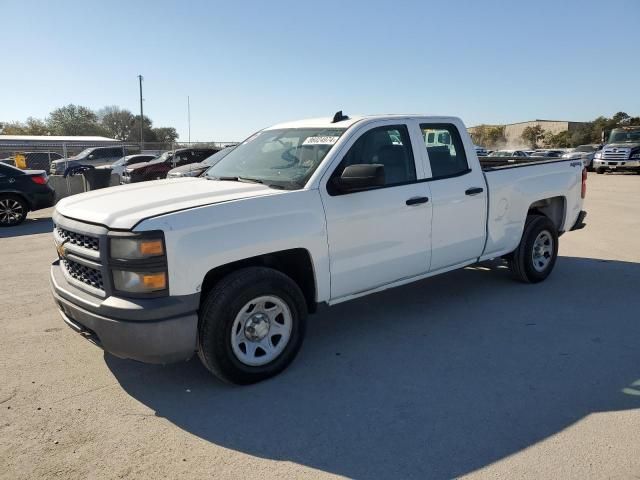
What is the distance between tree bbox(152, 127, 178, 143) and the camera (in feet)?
241

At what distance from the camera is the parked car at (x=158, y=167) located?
65.5ft

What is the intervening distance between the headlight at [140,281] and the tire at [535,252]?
4.19m

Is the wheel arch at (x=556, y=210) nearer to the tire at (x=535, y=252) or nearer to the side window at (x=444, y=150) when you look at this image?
the tire at (x=535, y=252)

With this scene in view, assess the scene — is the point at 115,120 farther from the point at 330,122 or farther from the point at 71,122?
the point at 330,122

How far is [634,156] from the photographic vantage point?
25391mm

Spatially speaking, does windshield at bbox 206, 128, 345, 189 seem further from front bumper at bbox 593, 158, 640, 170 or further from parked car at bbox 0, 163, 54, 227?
front bumper at bbox 593, 158, 640, 170

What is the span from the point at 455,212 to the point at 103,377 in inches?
132

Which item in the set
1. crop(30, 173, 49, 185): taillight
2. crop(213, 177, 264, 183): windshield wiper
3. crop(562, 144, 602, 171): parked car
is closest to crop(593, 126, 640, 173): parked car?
crop(562, 144, 602, 171): parked car

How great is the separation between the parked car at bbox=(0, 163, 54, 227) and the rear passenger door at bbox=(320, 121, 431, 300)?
1031cm

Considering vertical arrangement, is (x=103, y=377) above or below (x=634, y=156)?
below

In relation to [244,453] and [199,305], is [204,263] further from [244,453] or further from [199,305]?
[244,453]

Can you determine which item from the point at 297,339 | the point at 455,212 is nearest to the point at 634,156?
the point at 455,212

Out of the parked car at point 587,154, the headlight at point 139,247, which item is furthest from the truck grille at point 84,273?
the parked car at point 587,154

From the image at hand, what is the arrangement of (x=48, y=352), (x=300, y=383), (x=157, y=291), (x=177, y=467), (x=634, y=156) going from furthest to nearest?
(x=634, y=156) → (x=48, y=352) → (x=300, y=383) → (x=157, y=291) → (x=177, y=467)
